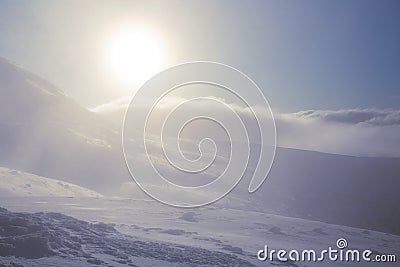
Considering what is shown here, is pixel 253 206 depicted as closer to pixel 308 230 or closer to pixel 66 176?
pixel 308 230

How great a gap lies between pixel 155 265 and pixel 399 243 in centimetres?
10421

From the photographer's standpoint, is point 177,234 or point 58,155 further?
point 58,155

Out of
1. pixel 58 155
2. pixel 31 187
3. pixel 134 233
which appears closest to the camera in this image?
pixel 134 233

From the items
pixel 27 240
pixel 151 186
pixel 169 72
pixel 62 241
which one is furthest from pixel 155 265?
pixel 151 186

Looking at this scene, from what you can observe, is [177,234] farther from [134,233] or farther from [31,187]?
[31,187]

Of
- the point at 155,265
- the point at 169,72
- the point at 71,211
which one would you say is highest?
the point at 169,72

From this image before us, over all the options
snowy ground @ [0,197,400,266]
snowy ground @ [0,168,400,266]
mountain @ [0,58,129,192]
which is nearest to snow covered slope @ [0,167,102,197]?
snowy ground @ [0,168,400,266]

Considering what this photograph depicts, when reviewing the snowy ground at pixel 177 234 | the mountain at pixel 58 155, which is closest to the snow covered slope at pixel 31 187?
the snowy ground at pixel 177 234

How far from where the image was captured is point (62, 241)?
4697cm

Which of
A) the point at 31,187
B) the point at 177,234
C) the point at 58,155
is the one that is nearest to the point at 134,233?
the point at 177,234

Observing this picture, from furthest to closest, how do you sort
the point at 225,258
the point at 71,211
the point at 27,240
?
the point at 71,211 → the point at 225,258 → the point at 27,240

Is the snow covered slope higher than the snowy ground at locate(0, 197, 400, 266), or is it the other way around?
the snow covered slope

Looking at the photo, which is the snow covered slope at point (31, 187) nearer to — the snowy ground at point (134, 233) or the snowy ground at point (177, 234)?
the snowy ground at point (134, 233)

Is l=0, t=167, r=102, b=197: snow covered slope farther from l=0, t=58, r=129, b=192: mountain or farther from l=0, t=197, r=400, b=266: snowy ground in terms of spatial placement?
l=0, t=58, r=129, b=192: mountain
